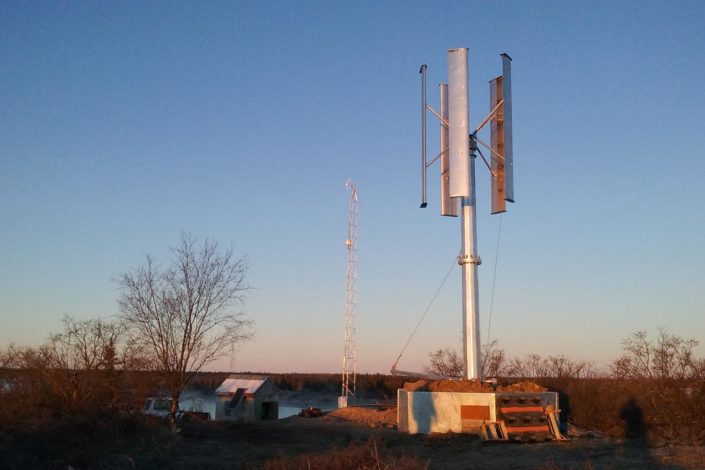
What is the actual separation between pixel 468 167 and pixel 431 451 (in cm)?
942

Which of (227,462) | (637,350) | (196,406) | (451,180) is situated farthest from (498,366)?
(227,462)

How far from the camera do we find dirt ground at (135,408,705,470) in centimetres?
1788

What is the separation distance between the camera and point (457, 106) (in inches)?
995

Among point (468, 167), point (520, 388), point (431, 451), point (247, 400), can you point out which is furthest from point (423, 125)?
point (247, 400)

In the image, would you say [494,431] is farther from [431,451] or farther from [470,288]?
[470,288]

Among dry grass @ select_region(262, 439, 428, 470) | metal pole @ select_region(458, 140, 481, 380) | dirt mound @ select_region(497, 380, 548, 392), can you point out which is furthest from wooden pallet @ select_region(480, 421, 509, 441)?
dry grass @ select_region(262, 439, 428, 470)

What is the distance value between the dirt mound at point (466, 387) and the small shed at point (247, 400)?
699 inches

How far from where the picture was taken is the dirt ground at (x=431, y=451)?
1788cm

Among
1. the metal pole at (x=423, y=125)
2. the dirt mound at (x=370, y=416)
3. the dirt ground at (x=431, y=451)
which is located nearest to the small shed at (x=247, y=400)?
the dirt mound at (x=370, y=416)

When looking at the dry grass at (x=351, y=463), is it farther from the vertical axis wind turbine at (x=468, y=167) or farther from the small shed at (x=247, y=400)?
the small shed at (x=247, y=400)

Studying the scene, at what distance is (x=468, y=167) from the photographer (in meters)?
24.9

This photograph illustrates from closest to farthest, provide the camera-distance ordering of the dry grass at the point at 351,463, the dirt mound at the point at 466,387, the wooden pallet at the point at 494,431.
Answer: the dry grass at the point at 351,463 → the wooden pallet at the point at 494,431 → the dirt mound at the point at 466,387

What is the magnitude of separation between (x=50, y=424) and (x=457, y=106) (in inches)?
631

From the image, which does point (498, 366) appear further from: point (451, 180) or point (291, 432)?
point (451, 180)
